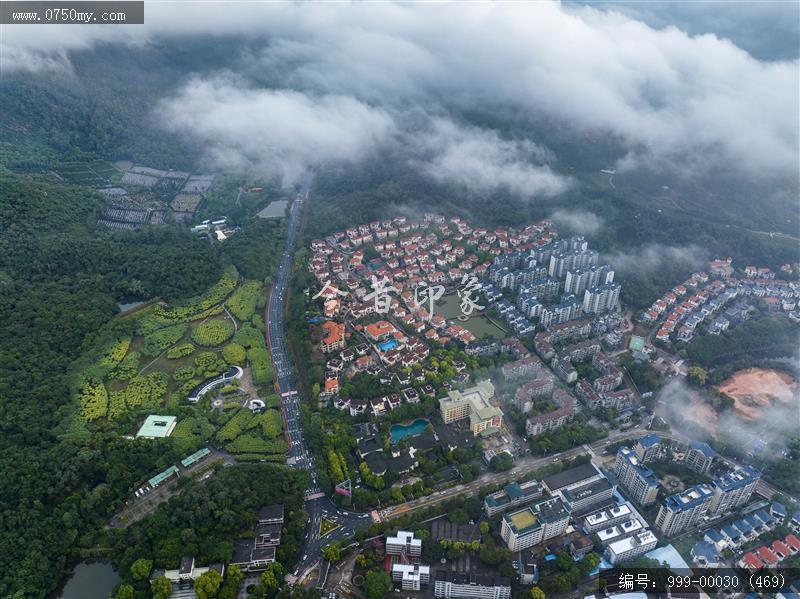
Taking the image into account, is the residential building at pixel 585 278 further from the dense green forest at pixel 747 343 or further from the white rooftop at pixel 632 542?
the white rooftop at pixel 632 542

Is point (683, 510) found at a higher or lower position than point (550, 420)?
higher

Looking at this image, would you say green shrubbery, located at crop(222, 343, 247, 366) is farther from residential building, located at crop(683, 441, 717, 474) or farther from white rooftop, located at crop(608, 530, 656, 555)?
residential building, located at crop(683, 441, 717, 474)

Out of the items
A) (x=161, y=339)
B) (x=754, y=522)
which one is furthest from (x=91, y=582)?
(x=754, y=522)

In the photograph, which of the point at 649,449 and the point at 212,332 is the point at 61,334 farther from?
the point at 649,449

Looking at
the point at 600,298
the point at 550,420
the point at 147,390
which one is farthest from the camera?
the point at 600,298

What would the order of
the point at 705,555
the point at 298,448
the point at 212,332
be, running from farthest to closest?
the point at 212,332, the point at 298,448, the point at 705,555

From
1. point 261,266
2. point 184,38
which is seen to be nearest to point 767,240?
point 261,266
